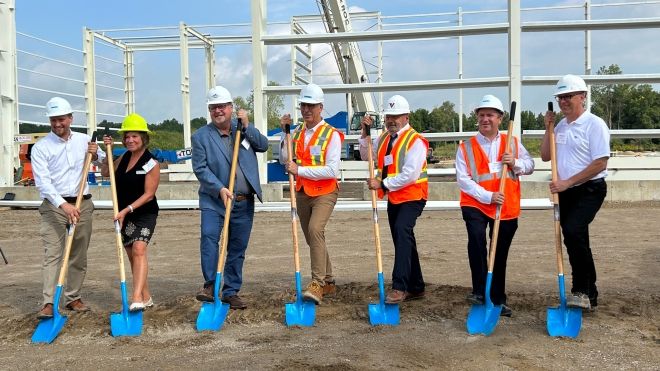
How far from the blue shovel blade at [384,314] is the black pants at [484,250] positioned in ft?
2.42

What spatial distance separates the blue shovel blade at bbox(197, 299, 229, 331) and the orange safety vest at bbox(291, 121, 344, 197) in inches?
54.4

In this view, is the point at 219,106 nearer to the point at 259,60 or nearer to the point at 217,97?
the point at 217,97

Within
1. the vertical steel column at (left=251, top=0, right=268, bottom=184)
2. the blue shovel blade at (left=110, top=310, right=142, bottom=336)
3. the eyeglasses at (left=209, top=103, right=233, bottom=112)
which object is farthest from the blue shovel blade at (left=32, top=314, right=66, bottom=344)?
the vertical steel column at (left=251, top=0, right=268, bottom=184)

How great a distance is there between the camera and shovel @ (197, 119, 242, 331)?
232 inches

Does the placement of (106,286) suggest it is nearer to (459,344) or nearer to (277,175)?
(459,344)

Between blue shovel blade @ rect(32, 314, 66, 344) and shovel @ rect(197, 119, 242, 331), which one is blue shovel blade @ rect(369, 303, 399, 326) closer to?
shovel @ rect(197, 119, 242, 331)

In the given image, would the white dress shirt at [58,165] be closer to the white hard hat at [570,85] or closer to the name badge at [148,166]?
the name badge at [148,166]

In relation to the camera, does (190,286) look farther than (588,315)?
Yes

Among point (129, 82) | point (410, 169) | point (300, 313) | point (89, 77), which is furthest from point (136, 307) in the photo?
point (129, 82)

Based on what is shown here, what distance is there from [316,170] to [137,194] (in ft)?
5.55

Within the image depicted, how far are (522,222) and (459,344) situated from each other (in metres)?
8.09

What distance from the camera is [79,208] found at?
628 cm

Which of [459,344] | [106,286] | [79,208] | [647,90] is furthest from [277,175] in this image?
[647,90]

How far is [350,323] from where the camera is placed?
19.5ft
